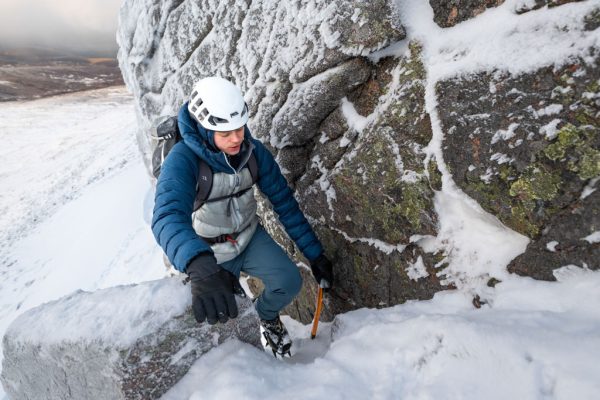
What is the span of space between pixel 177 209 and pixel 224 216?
0.77m

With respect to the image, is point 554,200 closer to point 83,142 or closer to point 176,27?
point 176,27

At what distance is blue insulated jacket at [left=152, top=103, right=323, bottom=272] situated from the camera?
2.77 m

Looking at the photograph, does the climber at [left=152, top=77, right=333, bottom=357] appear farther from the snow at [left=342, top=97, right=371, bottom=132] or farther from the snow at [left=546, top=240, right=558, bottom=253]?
the snow at [left=546, top=240, right=558, bottom=253]

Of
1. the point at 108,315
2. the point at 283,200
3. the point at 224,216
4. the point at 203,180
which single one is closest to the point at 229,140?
the point at 203,180

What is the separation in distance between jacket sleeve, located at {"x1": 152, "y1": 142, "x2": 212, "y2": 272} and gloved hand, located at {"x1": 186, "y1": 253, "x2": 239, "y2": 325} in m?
0.10

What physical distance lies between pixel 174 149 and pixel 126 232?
10536mm

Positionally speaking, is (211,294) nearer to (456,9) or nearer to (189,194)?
(189,194)

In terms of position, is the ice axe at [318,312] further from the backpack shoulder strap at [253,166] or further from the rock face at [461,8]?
the rock face at [461,8]

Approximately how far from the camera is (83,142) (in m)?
27.4

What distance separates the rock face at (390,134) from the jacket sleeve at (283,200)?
364 mm

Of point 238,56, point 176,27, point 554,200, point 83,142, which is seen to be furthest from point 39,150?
point 554,200

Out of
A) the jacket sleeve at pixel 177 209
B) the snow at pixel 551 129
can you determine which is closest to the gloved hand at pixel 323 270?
the jacket sleeve at pixel 177 209

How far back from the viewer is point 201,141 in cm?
334

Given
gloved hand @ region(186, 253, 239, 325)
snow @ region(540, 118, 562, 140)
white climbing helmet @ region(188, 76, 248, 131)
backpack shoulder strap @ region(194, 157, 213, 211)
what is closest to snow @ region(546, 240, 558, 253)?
snow @ region(540, 118, 562, 140)
